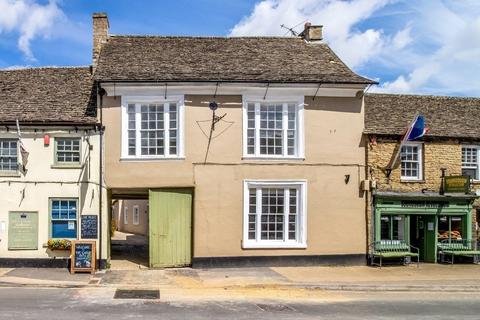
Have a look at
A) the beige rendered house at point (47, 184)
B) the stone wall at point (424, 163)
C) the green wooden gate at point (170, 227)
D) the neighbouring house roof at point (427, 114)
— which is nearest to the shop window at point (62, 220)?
the beige rendered house at point (47, 184)

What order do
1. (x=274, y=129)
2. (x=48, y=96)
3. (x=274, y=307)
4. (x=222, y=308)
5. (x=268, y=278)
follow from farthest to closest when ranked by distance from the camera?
(x=48, y=96)
(x=274, y=129)
(x=268, y=278)
(x=274, y=307)
(x=222, y=308)

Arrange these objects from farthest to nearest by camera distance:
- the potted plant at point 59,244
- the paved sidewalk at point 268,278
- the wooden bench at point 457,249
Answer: the wooden bench at point 457,249 → the potted plant at point 59,244 → the paved sidewalk at point 268,278

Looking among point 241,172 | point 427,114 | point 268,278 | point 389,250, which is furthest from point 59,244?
point 427,114

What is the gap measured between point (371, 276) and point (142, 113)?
9.69m

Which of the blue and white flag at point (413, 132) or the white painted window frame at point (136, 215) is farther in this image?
the white painted window frame at point (136, 215)

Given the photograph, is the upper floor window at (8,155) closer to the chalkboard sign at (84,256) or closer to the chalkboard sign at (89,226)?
the chalkboard sign at (89,226)

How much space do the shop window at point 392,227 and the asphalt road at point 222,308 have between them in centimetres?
Result: 640

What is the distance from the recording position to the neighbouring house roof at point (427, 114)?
22.3 metres

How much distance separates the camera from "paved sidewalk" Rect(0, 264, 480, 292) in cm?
1652

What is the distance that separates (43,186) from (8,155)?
1681mm

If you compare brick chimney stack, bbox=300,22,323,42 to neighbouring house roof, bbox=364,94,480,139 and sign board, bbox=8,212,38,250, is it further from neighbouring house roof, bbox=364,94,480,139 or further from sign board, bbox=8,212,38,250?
sign board, bbox=8,212,38,250

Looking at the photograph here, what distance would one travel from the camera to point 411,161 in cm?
2225

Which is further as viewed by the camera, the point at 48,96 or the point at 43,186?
the point at 48,96

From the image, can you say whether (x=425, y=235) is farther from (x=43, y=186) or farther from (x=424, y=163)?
(x=43, y=186)
